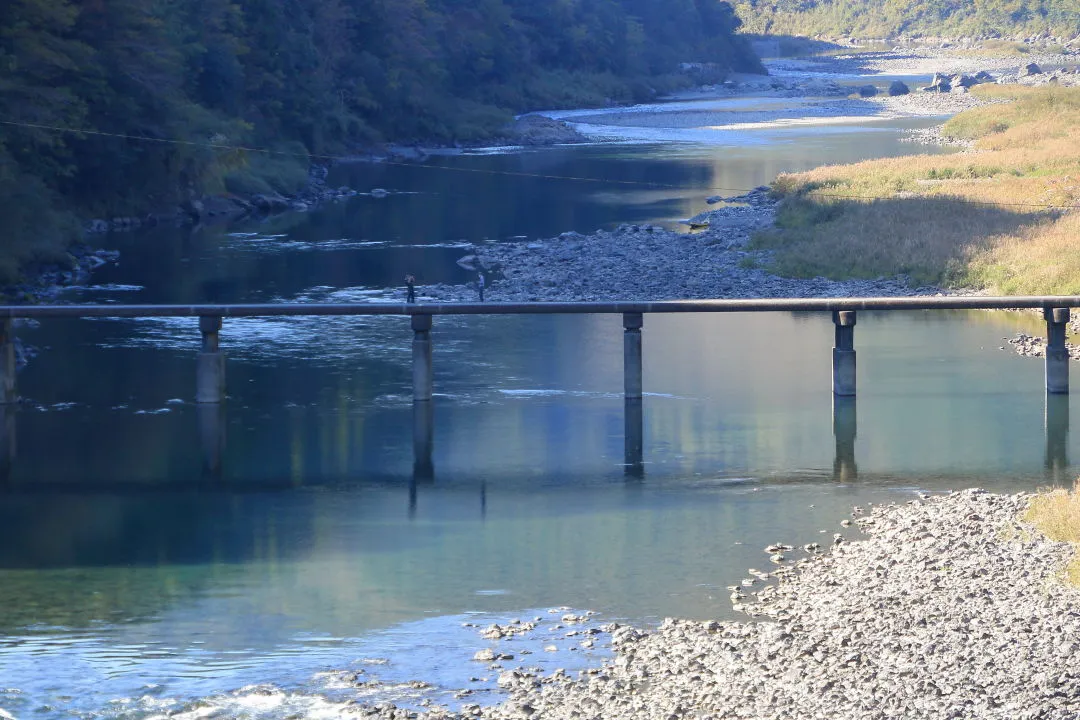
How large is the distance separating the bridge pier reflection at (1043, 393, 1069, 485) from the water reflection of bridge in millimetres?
20

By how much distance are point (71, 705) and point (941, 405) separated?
1817cm

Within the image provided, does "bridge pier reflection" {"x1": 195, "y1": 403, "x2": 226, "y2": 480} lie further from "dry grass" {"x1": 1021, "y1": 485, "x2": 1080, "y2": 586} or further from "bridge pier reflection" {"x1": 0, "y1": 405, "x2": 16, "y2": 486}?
"dry grass" {"x1": 1021, "y1": 485, "x2": 1080, "y2": 586}

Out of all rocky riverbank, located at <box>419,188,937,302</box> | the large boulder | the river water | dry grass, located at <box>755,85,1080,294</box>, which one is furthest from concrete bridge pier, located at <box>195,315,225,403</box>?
the large boulder

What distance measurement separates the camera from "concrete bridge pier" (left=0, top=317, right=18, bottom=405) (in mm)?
28344

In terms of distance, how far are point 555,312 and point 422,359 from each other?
2728 millimetres

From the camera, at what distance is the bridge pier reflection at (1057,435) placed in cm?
2412

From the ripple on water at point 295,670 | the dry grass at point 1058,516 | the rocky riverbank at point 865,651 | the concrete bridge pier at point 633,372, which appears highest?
the concrete bridge pier at point 633,372

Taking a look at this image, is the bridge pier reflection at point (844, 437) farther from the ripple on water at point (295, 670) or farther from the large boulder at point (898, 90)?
the large boulder at point (898, 90)

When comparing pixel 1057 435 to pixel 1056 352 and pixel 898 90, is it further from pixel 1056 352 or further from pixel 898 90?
pixel 898 90

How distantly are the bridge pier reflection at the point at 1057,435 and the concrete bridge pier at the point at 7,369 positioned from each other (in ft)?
58.9

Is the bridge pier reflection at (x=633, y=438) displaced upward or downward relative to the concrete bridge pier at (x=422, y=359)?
downward

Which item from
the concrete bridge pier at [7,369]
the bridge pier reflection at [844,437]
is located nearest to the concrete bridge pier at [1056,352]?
the bridge pier reflection at [844,437]

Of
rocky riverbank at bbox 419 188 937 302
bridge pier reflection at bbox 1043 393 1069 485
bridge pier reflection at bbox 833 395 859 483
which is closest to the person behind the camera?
bridge pier reflection at bbox 1043 393 1069 485

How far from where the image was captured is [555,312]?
27.7m
